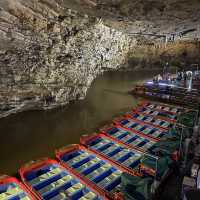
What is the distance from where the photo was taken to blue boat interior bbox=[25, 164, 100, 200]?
4883 millimetres

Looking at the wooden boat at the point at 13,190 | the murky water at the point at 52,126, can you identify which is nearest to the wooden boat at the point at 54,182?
the wooden boat at the point at 13,190

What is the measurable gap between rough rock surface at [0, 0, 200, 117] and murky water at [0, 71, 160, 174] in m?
1.00

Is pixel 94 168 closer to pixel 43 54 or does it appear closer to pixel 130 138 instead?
pixel 130 138

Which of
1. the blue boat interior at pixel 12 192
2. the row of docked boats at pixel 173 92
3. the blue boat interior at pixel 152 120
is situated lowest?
the blue boat interior at pixel 12 192

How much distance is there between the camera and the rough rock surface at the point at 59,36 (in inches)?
271

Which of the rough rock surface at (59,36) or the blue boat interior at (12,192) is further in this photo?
the rough rock surface at (59,36)

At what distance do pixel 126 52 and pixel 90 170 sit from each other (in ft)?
57.7

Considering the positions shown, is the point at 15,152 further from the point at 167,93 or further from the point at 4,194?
the point at 167,93

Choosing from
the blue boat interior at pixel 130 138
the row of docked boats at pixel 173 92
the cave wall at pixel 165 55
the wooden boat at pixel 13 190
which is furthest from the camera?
the cave wall at pixel 165 55

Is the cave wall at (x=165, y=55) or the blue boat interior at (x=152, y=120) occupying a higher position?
the cave wall at (x=165, y=55)

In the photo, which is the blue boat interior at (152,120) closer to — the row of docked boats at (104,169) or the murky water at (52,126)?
the row of docked boats at (104,169)

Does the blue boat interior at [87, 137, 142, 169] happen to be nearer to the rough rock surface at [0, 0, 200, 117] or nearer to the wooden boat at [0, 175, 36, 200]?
the wooden boat at [0, 175, 36, 200]

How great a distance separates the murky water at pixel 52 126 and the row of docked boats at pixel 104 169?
98 cm

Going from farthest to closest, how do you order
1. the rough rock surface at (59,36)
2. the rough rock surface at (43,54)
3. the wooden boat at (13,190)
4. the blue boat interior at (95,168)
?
the rough rock surface at (43,54) < the rough rock surface at (59,36) < the blue boat interior at (95,168) < the wooden boat at (13,190)
